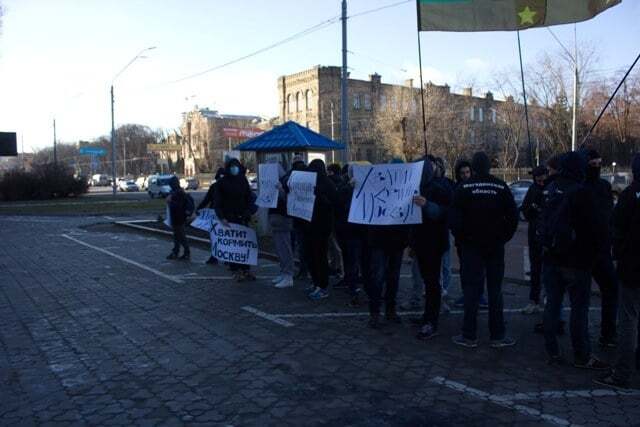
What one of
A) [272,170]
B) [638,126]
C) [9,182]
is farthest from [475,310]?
[9,182]

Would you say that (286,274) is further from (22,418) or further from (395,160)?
(22,418)

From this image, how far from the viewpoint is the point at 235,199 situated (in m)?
10.2

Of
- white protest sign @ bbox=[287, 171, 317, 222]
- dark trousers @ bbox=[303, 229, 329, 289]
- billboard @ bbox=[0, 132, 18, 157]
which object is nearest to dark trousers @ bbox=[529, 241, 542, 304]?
dark trousers @ bbox=[303, 229, 329, 289]

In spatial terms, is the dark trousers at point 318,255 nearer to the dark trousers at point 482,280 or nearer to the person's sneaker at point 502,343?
the dark trousers at point 482,280

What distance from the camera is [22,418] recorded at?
4645 millimetres

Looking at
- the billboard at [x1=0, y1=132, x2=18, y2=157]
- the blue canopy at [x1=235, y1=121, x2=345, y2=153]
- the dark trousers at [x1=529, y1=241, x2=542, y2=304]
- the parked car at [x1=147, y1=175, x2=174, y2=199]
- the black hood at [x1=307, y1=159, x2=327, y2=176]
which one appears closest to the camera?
the dark trousers at [x1=529, y1=241, x2=542, y2=304]

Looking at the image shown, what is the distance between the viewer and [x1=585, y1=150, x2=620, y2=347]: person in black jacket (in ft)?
18.5

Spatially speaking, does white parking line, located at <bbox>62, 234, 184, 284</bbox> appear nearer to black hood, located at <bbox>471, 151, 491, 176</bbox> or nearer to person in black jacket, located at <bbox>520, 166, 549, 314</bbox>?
person in black jacket, located at <bbox>520, 166, 549, 314</bbox>

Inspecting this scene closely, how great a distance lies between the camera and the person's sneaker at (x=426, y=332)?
261 inches

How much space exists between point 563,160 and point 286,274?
519 cm

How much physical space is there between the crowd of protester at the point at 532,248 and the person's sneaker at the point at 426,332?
0.01 m

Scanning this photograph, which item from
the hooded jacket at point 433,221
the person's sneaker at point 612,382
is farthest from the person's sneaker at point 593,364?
the hooded jacket at point 433,221

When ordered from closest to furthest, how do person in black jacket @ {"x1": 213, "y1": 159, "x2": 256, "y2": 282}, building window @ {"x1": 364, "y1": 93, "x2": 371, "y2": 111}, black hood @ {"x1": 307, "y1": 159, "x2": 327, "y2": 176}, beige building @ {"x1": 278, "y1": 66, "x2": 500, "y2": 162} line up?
black hood @ {"x1": 307, "y1": 159, "x2": 327, "y2": 176}
person in black jacket @ {"x1": 213, "y1": 159, "x2": 256, "y2": 282}
beige building @ {"x1": 278, "y1": 66, "x2": 500, "y2": 162}
building window @ {"x1": 364, "y1": 93, "x2": 371, "y2": 111}

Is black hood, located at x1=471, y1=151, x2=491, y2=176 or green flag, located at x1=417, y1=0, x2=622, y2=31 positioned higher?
green flag, located at x1=417, y1=0, x2=622, y2=31
